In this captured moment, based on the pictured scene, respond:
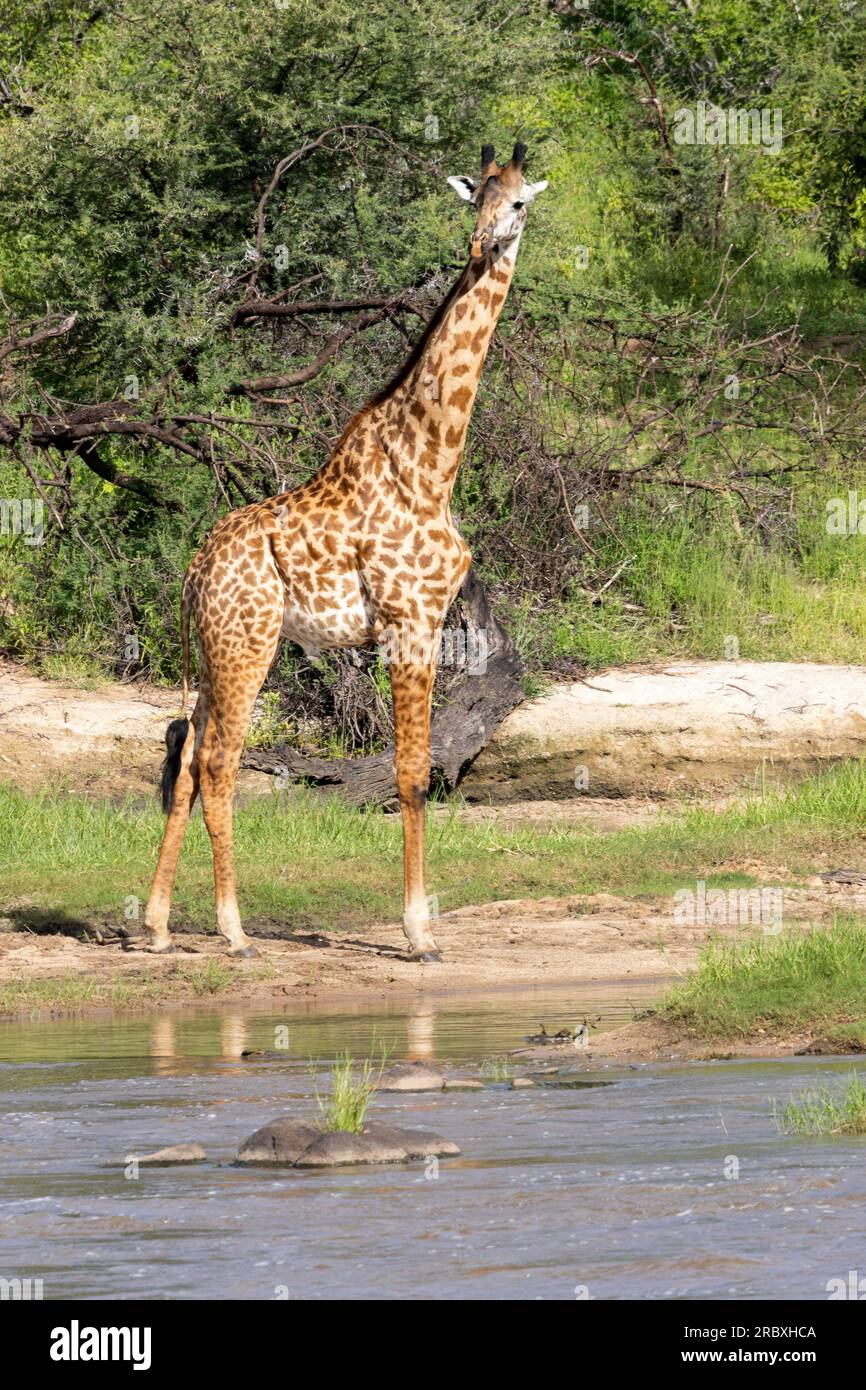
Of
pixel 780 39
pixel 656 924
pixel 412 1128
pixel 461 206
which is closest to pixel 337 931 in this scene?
pixel 656 924

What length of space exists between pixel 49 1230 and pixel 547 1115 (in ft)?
6.74

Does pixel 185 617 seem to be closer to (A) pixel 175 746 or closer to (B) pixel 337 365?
(A) pixel 175 746

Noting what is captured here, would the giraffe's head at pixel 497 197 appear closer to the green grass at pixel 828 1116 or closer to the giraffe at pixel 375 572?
the giraffe at pixel 375 572

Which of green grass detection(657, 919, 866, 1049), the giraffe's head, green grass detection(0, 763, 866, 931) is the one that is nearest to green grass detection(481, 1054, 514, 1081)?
green grass detection(657, 919, 866, 1049)

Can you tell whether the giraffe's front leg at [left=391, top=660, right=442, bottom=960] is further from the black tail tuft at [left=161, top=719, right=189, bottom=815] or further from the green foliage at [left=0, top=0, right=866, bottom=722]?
the green foliage at [left=0, top=0, right=866, bottom=722]

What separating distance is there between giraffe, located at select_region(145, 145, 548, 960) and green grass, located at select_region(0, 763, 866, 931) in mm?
789

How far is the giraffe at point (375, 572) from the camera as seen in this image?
11.2 meters

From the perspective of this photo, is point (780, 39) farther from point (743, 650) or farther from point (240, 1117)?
point (240, 1117)

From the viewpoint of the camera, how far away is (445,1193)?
Answer: 616cm

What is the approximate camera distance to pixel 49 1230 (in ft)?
19.2

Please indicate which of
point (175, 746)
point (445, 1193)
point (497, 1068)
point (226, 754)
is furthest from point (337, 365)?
point (445, 1193)

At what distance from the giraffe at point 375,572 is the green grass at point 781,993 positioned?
237 cm

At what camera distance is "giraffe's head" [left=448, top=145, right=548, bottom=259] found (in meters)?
10.9

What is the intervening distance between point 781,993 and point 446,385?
4044mm
